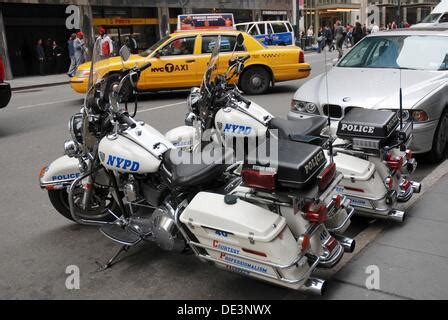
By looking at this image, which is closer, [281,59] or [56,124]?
[56,124]

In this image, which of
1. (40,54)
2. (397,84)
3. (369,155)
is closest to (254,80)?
(397,84)

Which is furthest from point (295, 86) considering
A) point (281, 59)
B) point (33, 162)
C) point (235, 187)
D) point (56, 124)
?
point (235, 187)

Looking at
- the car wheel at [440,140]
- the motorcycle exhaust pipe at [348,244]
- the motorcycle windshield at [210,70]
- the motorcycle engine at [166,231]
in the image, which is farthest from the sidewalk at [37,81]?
the motorcycle exhaust pipe at [348,244]

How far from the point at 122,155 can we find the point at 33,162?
3.79m

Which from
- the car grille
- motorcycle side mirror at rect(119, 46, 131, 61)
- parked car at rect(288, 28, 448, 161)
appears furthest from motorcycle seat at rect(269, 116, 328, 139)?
motorcycle side mirror at rect(119, 46, 131, 61)

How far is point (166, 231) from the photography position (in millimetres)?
3328

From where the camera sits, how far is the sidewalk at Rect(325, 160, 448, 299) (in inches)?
124

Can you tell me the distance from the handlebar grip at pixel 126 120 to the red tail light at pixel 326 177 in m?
1.47

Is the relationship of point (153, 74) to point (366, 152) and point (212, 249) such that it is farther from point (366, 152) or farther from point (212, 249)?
point (212, 249)

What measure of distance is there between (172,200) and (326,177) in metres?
1.14

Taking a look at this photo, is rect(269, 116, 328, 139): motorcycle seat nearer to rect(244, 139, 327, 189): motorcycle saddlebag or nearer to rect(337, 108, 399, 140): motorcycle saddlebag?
rect(337, 108, 399, 140): motorcycle saddlebag

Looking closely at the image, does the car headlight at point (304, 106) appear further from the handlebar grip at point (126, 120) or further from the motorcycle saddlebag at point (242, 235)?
the motorcycle saddlebag at point (242, 235)
